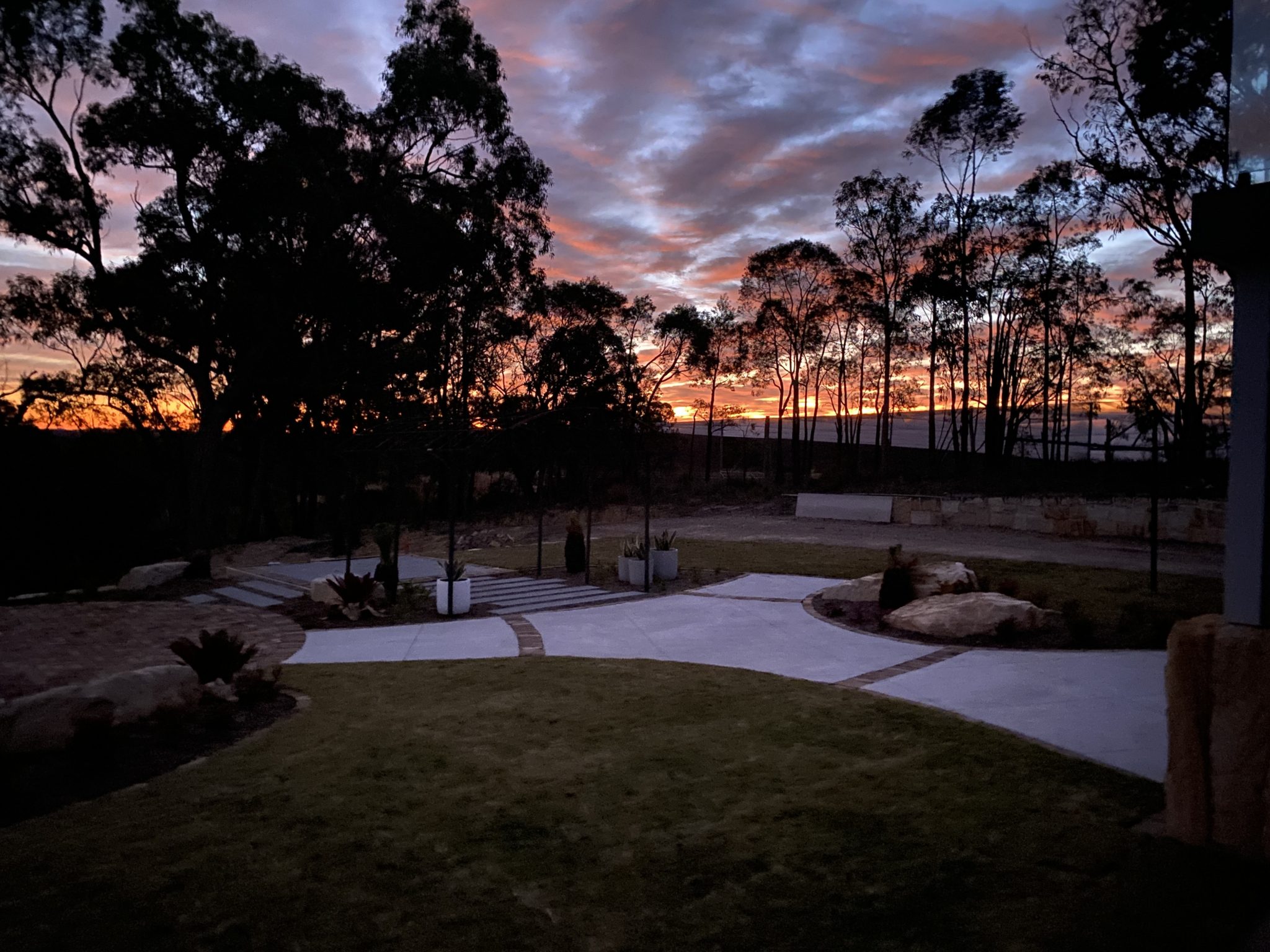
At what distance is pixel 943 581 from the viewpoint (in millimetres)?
10008

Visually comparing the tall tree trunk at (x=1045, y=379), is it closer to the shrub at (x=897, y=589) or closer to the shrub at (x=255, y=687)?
the shrub at (x=897, y=589)

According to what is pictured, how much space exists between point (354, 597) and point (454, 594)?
4.37 feet

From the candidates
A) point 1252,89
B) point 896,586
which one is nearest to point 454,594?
point 896,586

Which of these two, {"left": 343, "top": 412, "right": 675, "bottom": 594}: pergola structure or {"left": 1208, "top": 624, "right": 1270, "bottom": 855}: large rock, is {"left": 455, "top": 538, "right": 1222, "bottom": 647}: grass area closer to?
{"left": 343, "top": 412, "right": 675, "bottom": 594}: pergola structure

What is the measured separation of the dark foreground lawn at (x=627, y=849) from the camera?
2895 millimetres

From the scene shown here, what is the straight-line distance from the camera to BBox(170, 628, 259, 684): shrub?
251 inches

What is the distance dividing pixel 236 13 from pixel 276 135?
252 centimetres

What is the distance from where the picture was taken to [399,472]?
38.2ft

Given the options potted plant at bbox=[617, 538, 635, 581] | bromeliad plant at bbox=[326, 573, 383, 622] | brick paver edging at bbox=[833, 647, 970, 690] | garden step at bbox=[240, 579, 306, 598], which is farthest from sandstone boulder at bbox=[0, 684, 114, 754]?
potted plant at bbox=[617, 538, 635, 581]

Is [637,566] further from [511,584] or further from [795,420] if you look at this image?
[795,420]

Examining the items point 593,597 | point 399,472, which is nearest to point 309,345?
point 399,472

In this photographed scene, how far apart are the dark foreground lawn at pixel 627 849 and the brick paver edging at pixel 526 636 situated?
2608 millimetres

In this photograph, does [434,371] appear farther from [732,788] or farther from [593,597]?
[732,788]

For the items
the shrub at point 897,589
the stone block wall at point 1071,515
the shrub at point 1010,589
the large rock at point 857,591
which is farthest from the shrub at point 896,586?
the stone block wall at point 1071,515
